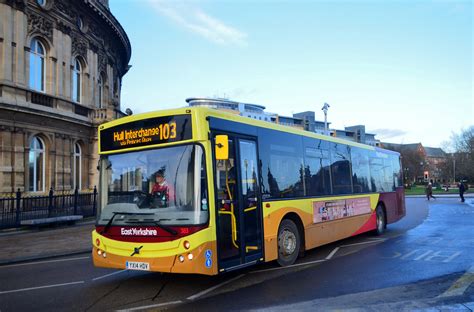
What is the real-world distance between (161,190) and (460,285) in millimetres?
5314

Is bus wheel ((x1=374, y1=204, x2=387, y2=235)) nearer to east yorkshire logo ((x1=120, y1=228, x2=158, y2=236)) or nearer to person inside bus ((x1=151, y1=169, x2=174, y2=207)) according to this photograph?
person inside bus ((x1=151, y1=169, x2=174, y2=207))

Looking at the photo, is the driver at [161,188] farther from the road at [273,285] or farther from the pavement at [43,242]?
the pavement at [43,242]

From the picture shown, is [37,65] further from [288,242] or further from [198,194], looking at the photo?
[198,194]

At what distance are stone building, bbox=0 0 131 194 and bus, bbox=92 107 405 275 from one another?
16.4 metres

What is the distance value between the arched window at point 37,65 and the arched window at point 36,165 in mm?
3192

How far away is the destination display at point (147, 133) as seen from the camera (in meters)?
6.88

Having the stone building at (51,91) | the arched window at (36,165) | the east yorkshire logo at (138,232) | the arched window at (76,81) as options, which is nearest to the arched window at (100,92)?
the stone building at (51,91)

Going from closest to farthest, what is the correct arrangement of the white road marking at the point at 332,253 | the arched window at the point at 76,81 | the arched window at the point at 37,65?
the white road marking at the point at 332,253 → the arched window at the point at 37,65 → the arched window at the point at 76,81

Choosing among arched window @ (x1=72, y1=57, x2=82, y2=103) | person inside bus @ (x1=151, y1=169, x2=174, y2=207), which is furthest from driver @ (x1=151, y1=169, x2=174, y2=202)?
arched window @ (x1=72, y1=57, x2=82, y2=103)

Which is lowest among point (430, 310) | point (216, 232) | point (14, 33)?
point (430, 310)

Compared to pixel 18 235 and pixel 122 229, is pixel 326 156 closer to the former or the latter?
pixel 122 229

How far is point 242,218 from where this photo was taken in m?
7.45

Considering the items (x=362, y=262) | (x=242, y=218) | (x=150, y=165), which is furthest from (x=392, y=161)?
(x=150, y=165)

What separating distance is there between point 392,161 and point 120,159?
11.7 metres
